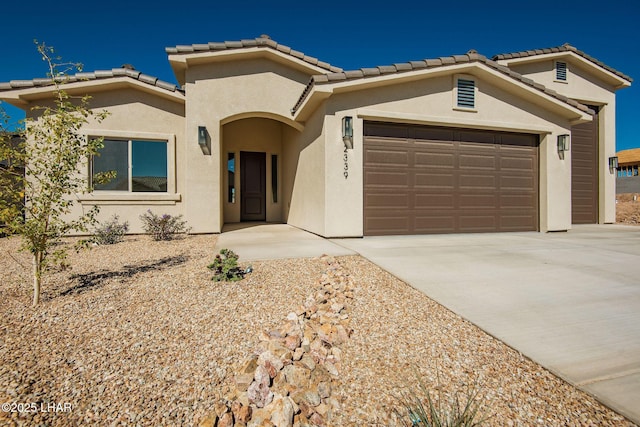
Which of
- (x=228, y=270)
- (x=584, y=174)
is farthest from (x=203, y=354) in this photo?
(x=584, y=174)

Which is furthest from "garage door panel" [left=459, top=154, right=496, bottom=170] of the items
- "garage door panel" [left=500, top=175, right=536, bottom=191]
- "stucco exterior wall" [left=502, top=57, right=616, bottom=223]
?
"stucco exterior wall" [left=502, top=57, right=616, bottom=223]

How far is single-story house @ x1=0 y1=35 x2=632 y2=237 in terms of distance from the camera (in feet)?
21.2

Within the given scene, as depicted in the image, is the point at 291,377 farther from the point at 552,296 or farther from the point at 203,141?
the point at 203,141

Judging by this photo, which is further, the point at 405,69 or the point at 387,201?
the point at 387,201

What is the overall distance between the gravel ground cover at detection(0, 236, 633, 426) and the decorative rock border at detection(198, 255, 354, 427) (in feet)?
0.30

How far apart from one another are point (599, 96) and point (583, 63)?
1.36 metres

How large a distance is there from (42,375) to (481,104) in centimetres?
868

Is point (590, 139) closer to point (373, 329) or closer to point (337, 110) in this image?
point (337, 110)

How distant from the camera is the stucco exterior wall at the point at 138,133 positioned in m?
7.57

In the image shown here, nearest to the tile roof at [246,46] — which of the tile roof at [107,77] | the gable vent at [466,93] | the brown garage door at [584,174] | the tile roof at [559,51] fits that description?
the tile roof at [107,77]

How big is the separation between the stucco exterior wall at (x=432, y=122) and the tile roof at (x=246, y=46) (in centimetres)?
264

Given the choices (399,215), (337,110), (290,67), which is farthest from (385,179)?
(290,67)

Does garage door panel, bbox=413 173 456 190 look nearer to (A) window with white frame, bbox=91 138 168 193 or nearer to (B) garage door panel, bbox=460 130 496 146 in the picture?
(B) garage door panel, bbox=460 130 496 146

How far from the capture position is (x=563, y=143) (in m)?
7.70
